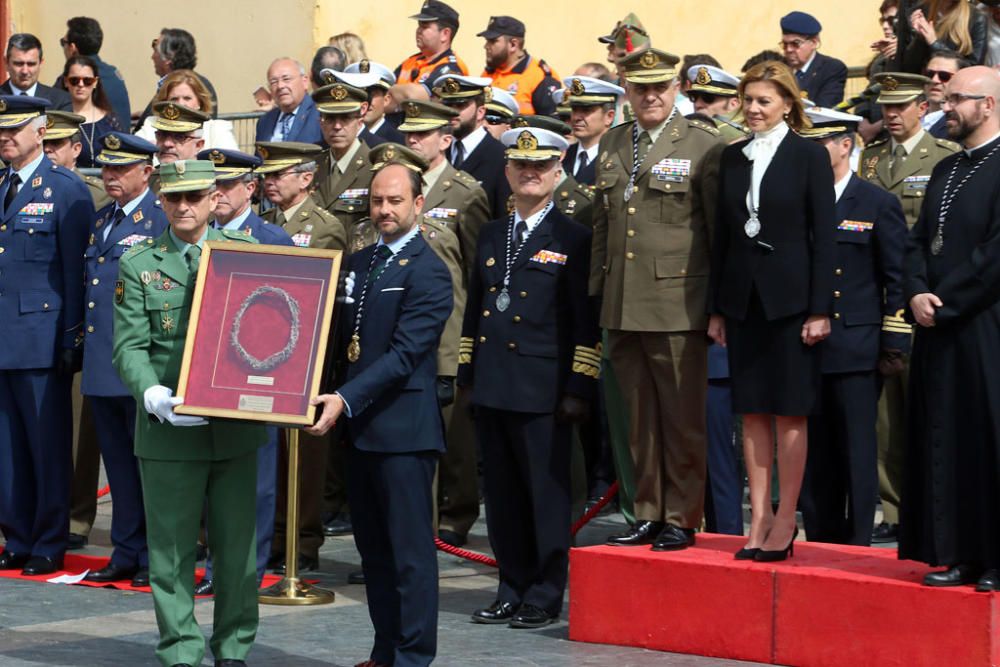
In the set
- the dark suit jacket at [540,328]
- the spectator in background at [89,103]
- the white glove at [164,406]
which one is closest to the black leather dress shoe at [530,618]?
the dark suit jacket at [540,328]

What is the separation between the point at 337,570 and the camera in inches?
409

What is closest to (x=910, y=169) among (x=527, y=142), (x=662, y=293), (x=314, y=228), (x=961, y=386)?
(x=662, y=293)

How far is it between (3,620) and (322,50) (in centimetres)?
599

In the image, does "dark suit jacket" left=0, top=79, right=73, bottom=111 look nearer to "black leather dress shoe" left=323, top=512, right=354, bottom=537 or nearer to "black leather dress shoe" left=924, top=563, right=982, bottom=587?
"black leather dress shoe" left=323, top=512, right=354, bottom=537

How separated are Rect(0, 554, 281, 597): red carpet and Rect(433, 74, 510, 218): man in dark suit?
2537mm

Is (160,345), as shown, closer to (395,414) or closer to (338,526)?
(395,414)

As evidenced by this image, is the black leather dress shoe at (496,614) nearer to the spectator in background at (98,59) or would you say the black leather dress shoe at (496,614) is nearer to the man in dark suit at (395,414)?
the man in dark suit at (395,414)

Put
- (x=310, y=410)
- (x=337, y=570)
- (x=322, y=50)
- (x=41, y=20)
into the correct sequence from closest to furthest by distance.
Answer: (x=310, y=410) < (x=337, y=570) < (x=322, y=50) < (x=41, y=20)

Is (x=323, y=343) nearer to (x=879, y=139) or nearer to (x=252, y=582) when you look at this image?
(x=252, y=582)

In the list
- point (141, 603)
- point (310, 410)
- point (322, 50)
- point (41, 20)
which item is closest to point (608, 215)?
point (310, 410)

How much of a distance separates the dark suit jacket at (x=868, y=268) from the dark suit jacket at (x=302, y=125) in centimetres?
427

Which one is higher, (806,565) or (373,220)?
(373,220)

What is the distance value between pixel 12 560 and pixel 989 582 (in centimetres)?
529

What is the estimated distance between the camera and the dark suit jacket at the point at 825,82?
13516mm
